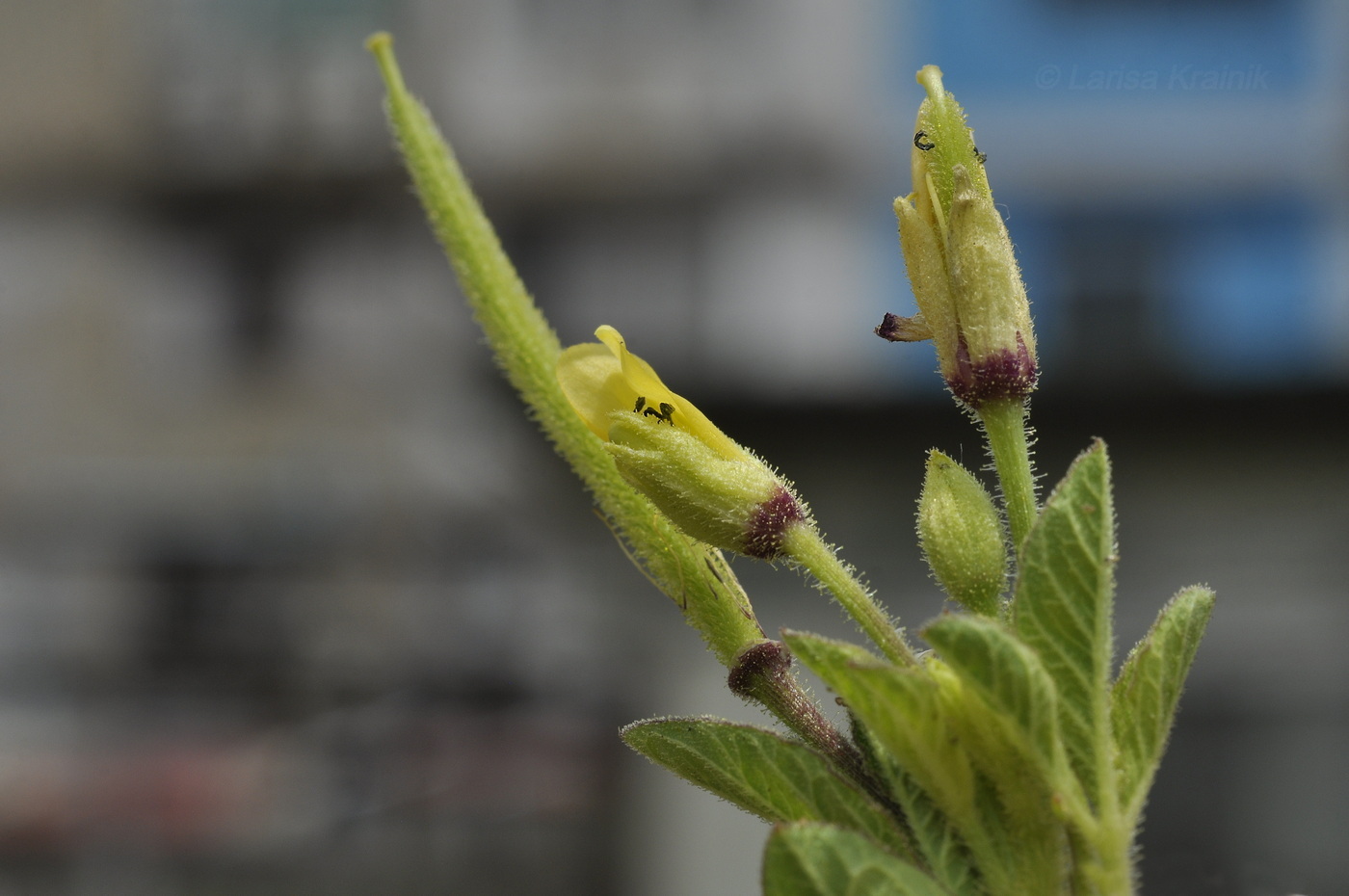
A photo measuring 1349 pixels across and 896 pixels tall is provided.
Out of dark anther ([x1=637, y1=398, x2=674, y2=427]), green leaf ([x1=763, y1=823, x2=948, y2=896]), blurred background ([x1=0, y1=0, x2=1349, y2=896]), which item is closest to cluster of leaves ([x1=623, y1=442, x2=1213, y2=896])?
green leaf ([x1=763, y1=823, x2=948, y2=896])

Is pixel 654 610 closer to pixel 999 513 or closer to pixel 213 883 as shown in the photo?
pixel 213 883

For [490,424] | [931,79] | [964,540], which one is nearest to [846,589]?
[964,540]

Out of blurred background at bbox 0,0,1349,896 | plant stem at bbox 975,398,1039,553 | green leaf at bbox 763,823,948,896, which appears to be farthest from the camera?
blurred background at bbox 0,0,1349,896

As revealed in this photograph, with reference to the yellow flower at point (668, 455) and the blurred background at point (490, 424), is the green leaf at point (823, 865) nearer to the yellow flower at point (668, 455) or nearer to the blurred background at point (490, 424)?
the yellow flower at point (668, 455)

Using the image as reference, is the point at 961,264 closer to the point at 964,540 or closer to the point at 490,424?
the point at 964,540

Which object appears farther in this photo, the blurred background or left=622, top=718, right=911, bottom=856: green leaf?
the blurred background

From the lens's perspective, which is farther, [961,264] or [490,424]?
[490,424]

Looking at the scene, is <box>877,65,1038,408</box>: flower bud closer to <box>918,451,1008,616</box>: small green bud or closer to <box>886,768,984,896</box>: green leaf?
<box>918,451,1008,616</box>: small green bud
